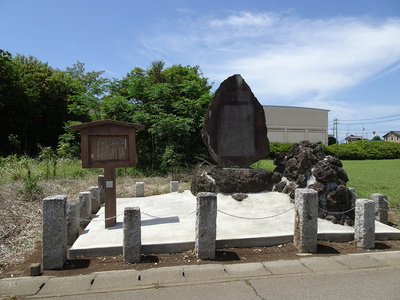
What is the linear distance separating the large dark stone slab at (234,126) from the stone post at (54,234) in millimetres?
4579

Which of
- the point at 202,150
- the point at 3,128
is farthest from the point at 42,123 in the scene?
the point at 202,150

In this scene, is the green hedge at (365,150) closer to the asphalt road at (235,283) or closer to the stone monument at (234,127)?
the stone monument at (234,127)

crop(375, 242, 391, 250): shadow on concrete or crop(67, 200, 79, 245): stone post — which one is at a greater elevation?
crop(67, 200, 79, 245): stone post

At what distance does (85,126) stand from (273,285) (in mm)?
4557

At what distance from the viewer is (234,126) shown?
320 inches

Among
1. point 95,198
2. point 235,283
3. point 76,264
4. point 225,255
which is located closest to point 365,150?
point 95,198

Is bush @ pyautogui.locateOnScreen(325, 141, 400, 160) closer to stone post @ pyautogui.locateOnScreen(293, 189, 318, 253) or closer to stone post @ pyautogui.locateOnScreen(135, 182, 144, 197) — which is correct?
stone post @ pyautogui.locateOnScreen(135, 182, 144, 197)

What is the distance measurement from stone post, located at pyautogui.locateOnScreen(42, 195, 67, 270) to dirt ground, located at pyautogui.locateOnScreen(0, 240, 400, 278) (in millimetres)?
135

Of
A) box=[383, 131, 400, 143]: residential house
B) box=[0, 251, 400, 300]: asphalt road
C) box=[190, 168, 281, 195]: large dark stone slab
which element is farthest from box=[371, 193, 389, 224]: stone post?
box=[383, 131, 400, 143]: residential house

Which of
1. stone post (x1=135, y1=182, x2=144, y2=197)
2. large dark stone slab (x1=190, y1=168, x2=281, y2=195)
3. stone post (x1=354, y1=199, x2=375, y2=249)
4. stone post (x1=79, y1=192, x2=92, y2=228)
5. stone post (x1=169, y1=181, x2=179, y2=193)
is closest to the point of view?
stone post (x1=354, y1=199, x2=375, y2=249)

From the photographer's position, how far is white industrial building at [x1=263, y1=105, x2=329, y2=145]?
36.6 m

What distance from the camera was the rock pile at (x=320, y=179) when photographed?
607cm

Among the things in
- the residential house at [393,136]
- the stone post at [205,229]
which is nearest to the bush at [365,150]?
the stone post at [205,229]

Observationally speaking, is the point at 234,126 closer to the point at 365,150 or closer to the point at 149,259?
the point at 149,259
